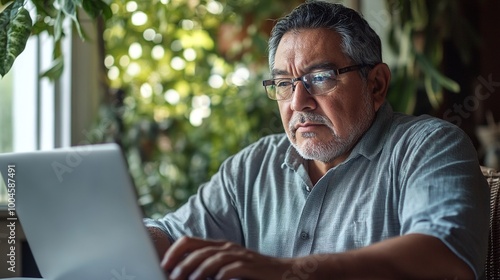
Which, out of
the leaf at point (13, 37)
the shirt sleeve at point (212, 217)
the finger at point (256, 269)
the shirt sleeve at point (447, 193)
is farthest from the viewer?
the shirt sleeve at point (212, 217)

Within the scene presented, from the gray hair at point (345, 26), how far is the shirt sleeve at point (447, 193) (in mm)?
237

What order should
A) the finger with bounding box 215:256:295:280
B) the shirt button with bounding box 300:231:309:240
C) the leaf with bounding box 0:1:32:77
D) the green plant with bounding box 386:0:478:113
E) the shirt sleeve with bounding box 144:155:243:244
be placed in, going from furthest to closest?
1. the green plant with bounding box 386:0:478:113
2. the shirt sleeve with bounding box 144:155:243:244
3. the shirt button with bounding box 300:231:309:240
4. the leaf with bounding box 0:1:32:77
5. the finger with bounding box 215:256:295:280

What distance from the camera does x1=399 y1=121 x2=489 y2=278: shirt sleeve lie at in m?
1.15

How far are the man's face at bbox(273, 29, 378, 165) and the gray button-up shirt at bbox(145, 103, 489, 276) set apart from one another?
40mm

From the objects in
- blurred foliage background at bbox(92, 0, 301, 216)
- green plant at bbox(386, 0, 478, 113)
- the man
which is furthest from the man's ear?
blurred foliage background at bbox(92, 0, 301, 216)

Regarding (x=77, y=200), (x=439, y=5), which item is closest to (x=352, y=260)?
(x=77, y=200)

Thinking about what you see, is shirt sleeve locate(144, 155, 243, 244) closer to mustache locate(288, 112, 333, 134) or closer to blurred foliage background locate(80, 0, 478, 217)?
mustache locate(288, 112, 333, 134)

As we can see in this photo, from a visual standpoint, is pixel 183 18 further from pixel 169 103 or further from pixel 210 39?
pixel 169 103

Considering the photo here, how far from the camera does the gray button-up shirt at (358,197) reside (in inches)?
47.2

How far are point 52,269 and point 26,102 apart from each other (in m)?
1.39

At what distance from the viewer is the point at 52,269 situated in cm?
124

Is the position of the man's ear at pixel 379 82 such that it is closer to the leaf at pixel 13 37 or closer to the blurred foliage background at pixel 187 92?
the leaf at pixel 13 37

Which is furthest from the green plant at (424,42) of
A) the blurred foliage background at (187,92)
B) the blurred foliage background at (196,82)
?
the blurred foliage background at (187,92)

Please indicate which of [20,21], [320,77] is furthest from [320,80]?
[20,21]
